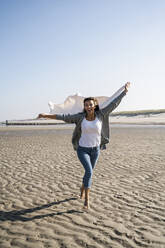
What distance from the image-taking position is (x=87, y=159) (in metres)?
5.14

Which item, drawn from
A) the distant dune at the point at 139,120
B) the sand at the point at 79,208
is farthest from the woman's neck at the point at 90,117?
the distant dune at the point at 139,120

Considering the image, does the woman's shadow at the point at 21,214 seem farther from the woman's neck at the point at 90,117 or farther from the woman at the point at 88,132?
the woman's neck at the point at 90,117

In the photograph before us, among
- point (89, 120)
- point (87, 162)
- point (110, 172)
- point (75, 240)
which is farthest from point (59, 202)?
point (110, 172)

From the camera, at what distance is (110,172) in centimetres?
869

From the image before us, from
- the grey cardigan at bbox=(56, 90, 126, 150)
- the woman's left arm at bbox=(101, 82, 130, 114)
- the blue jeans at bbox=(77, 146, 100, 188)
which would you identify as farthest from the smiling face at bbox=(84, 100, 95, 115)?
the blue jeans at bbox=(77, 146, 100, 188)

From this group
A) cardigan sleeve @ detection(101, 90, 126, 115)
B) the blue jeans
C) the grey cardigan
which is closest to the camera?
the blue jeans

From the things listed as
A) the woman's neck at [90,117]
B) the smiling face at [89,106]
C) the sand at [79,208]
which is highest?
the smiling face at [89,106]

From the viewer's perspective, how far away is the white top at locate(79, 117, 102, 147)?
5.14 m

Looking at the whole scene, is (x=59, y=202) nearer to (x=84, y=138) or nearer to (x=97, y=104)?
(x=84, y=138)

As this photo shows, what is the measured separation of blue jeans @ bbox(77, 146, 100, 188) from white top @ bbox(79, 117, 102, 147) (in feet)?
0.38

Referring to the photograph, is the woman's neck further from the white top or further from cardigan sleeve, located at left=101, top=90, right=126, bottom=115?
cardigan sleeve, located at left=101, top=90, right=126, bottom=115

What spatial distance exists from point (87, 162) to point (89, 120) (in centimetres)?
92

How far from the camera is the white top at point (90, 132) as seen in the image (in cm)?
514

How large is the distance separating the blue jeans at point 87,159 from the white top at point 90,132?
115 millimetres
